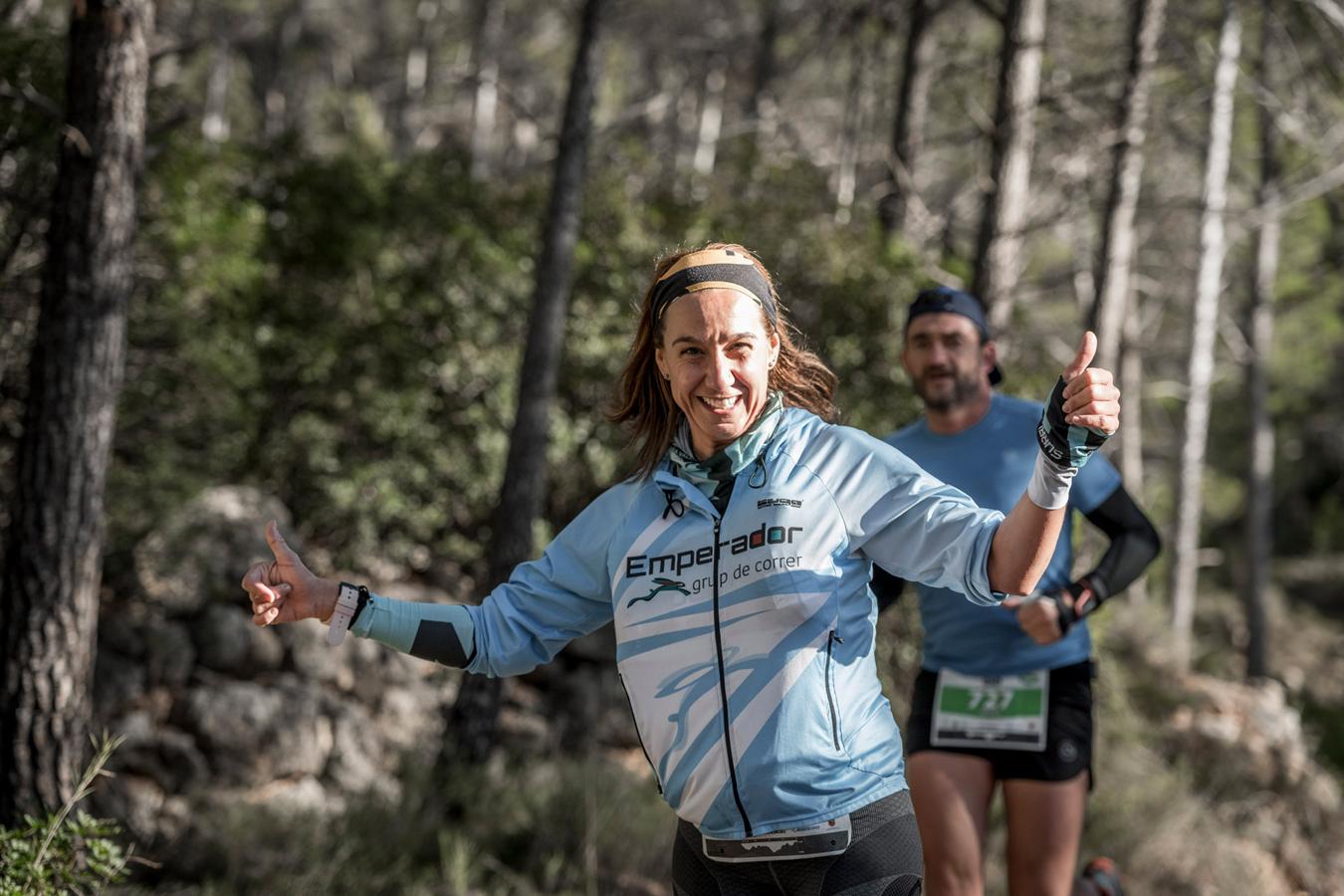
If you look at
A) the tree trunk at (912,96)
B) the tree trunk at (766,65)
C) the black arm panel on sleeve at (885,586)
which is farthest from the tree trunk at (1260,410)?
the black arm panel on sleeve at (885,586)

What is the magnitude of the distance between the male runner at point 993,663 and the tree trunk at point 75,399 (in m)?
3.22

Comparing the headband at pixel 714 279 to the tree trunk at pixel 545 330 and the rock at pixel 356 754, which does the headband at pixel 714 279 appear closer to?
the tree trunk at pixel 545 330

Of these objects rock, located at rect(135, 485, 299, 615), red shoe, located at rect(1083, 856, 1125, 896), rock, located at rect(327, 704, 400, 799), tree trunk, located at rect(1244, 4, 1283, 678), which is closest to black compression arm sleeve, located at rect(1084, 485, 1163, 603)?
red shoe, located at rect(1083, 856, 1125, 896)

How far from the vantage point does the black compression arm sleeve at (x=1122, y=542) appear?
3.80 meters

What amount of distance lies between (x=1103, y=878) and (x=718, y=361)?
2.69 metres

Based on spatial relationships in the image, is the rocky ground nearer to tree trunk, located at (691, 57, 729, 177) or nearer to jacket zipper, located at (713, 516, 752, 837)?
jacket zipper, located at (713, 516, 752, 837)

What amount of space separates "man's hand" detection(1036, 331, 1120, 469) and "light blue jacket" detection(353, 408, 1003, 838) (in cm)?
21

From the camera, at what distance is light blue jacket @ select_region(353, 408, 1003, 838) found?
2246 millimetres

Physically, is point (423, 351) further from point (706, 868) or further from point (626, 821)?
point (706, 868)

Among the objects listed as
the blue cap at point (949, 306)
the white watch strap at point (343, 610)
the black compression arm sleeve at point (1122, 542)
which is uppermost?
the blue cap at point (949, 306)

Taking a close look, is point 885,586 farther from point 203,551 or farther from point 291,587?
point 203,551

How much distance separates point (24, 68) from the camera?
6707 mm

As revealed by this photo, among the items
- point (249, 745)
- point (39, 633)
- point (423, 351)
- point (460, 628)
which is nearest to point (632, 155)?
point (423, 351)

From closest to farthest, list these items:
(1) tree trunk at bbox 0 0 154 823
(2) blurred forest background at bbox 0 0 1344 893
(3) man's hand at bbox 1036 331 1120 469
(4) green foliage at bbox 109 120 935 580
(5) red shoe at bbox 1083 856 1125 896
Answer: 1. (3) man's hand at bbox 1036 331 1120 469
2. (5) red shoe at bbox 1083 856 1125 896
3. (1) tree trunk at bbox 0 0 154 823
4. (2) blurred forest background at bbox 0 0 1344 893
5. (4) green foliage at bbox 109 120 935 580
